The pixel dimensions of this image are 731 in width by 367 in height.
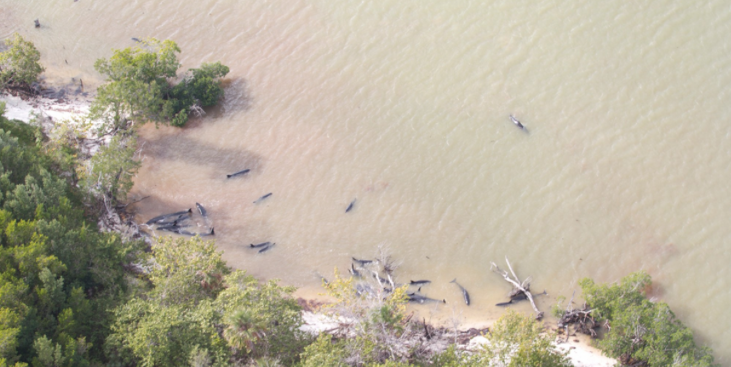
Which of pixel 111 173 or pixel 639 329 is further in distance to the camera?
pixel 111 173

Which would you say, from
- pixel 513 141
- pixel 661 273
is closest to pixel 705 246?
pixel 661 273

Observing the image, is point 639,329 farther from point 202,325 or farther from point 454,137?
point 202,325

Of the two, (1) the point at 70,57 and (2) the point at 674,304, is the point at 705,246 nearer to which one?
(2) the point at 674,304

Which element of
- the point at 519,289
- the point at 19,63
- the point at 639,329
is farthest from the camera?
the point at 19,63

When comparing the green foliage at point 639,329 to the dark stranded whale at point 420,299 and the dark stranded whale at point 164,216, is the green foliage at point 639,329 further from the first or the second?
the dark stranded whale at point 164,216

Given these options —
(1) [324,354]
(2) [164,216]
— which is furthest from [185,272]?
(1) [324,354]

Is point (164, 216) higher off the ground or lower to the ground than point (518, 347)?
lower
